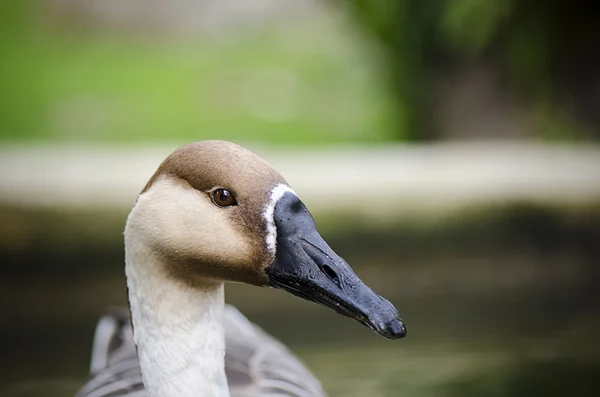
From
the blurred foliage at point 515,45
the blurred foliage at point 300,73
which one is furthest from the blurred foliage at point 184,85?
the blurred foliage at point 515,45

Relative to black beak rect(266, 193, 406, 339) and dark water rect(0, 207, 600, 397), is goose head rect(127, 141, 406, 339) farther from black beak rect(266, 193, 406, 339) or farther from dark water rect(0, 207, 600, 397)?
dark water rect(0, 207, 600, 397)

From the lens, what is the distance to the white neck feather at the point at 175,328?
7.45 ft

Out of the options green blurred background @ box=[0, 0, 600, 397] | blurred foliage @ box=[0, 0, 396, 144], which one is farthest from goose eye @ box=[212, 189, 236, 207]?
blurred foliage @ box=[0, 0, 396, 144]

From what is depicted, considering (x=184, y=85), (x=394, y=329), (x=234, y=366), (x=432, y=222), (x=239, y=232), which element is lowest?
(x=394, y=329)

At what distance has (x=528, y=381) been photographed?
13.1 feet

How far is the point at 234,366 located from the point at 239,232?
932mm

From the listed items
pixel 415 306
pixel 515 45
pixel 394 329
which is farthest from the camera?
pixel 515 45

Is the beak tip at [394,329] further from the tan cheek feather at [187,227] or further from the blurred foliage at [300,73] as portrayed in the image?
the blurred foliage at [300,73]

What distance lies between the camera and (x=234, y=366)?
2.93 meters

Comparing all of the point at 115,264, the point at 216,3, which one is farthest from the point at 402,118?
the point at 216,3

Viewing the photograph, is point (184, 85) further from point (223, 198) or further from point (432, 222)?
point (223, 198)

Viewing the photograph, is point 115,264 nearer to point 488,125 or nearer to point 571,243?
point 571,243

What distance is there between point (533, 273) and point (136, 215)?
9.47 feet

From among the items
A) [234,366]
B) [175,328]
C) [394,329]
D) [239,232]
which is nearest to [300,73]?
[234,366]
